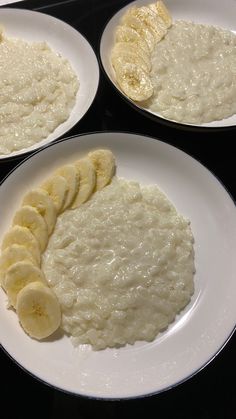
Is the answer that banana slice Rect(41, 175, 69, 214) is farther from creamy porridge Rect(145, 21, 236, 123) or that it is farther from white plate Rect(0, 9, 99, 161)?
creamy porridge Rect(145, 21, 236, 123)

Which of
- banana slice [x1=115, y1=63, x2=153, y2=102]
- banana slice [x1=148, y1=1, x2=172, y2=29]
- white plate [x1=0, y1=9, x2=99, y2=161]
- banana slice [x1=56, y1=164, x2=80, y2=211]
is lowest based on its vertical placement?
banana slice [x1=56, y1=164, x2=80, y2=211]

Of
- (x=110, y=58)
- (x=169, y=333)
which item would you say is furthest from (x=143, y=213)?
(x=110, y=58)

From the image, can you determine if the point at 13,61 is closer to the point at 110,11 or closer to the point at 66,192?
the point at 110,11

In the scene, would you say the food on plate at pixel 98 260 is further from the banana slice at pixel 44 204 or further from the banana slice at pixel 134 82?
the banana slice at pixel 134 82

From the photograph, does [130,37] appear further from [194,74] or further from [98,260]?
[98,260]

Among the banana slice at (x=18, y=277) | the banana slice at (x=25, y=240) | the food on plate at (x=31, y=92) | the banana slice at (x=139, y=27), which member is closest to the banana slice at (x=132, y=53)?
the banana slice at (x=139, y=27)

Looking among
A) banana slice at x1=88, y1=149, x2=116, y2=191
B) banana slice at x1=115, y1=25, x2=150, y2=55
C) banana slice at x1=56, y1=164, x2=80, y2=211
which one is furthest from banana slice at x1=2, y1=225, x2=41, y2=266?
banana slice at x1=115, y1=25, x2=150, y2=55
